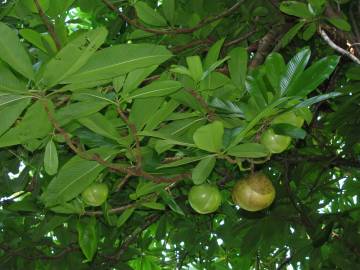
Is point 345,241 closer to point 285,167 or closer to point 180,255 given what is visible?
point 285,167

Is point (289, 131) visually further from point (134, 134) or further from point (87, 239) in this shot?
point (87, 239)

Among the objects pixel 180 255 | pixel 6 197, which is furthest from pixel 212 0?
pixel 180 255

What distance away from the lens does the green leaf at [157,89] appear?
1354 millimetres

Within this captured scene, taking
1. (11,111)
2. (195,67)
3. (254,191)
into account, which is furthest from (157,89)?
(254,191)

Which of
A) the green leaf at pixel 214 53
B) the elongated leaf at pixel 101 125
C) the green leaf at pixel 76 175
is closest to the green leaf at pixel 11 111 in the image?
the elongated leaf at pixel 101 125

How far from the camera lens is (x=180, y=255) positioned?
398cm

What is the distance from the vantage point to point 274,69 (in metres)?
1.47

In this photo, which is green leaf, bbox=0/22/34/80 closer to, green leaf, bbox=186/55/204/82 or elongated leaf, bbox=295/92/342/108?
green leaf, bbox=186/55/204/82

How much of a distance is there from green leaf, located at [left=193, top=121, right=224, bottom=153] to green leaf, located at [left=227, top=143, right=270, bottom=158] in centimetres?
5

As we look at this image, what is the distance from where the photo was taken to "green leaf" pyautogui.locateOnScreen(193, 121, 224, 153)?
4.27 feet

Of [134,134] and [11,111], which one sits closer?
[11,111]

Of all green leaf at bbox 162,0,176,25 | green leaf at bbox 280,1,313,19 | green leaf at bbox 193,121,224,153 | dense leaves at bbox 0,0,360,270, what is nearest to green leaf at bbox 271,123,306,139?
dense leaves at bbox 0,0,360,270

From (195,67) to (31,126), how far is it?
0.42m

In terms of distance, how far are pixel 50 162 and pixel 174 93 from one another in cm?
38
